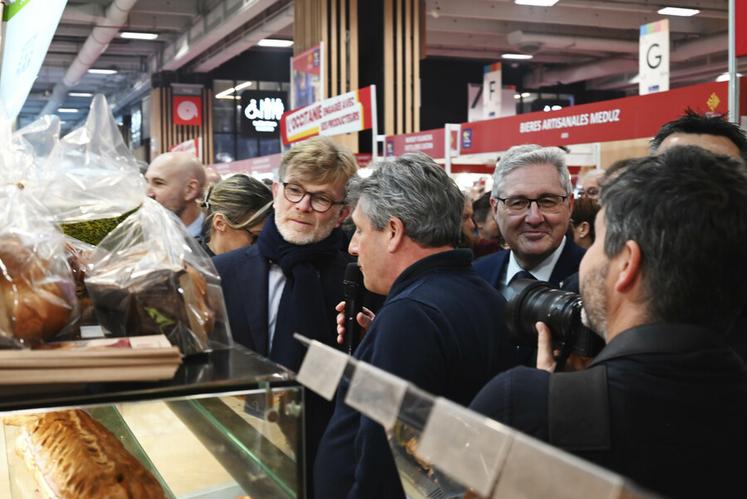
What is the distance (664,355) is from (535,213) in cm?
177

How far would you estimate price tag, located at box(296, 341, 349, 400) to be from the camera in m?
0.66

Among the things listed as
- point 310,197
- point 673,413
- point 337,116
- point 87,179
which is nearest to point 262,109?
point 337,116

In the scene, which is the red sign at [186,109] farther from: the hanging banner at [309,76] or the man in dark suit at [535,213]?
the man in dark suit at [535,213]

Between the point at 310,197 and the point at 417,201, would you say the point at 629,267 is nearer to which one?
the point at 417,201

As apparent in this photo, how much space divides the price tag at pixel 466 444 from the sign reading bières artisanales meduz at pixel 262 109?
15692mm

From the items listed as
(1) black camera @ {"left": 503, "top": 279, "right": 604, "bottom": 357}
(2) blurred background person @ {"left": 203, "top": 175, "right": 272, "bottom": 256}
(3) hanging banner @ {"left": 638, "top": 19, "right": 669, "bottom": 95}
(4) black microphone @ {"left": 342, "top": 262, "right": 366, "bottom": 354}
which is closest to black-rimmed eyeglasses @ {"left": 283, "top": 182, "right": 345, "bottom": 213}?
(4) black microphone @ {"left": 342, "top": 262, "right": 366, "bottom": 354}

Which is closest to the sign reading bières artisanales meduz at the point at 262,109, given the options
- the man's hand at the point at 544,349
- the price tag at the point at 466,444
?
the man's hand at the point at 544,349

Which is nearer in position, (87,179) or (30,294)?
(30,294)

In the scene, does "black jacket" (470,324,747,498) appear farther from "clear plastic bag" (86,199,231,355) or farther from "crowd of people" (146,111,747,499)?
"clear plastic bag" (86,199,231,355)

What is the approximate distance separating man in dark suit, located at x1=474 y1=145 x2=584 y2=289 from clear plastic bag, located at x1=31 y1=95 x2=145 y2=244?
1668 millimetres

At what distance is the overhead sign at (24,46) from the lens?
5.81ft

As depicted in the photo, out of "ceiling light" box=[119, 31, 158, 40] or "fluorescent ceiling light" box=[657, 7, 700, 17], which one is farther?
"ceiling light" box=[119, 31, 158, 40]

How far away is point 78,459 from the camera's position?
1176mm

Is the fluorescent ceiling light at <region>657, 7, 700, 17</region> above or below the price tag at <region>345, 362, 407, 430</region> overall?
above
